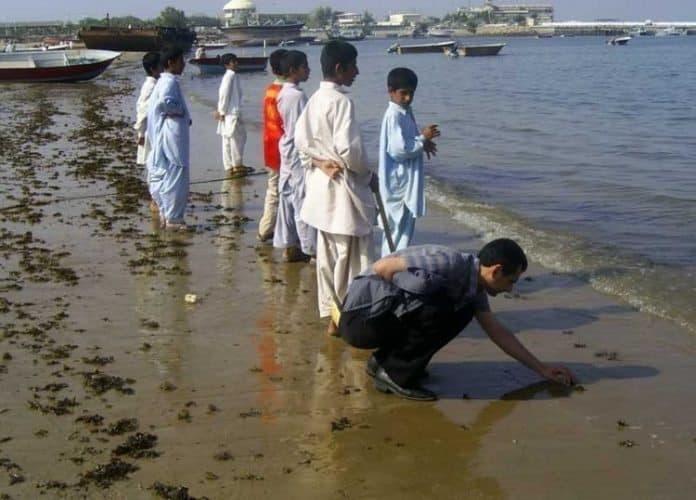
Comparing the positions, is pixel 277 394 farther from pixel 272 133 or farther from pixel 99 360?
pixel 272 133

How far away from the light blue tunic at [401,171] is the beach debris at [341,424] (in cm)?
180

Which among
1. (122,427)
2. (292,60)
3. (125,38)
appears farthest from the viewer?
(125,38)

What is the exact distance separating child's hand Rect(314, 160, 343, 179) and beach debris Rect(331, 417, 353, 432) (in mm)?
1433

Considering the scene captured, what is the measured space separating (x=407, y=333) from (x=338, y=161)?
1.14m

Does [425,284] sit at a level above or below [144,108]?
below

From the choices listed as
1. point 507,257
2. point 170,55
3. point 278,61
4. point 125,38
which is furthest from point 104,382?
point 125,38

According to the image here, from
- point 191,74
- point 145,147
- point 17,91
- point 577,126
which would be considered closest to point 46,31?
point 191,74

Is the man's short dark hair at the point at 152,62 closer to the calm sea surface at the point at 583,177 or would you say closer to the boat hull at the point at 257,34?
the calm sea surface at the point at 583,177

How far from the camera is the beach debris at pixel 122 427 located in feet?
13.2

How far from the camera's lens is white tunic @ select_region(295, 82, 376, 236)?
496 cm

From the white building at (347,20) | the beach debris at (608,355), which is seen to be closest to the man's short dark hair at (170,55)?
the beach debris at (608,355)

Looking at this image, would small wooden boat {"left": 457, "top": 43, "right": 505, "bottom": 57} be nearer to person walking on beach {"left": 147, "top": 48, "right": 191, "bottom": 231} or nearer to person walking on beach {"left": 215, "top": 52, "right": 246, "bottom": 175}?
person walking on beach {"left": 215, "top": 52, "right": 246, "bottom": 175}

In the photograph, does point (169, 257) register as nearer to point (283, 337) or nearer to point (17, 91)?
point (283, 337)

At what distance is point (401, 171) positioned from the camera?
579 centimetres
